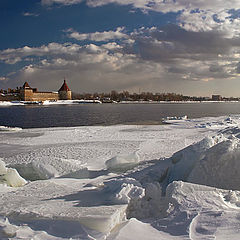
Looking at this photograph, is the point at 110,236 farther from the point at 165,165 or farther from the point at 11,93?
the point at 11,93

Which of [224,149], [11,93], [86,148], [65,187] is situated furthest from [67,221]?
[11,93]

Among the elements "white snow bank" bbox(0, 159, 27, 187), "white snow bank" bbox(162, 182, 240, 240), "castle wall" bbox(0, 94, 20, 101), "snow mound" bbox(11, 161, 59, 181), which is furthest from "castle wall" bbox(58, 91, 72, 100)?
"white snow bank" bbox(162, 182, 240, 240)

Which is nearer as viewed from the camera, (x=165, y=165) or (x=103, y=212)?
(x=103, y=212)

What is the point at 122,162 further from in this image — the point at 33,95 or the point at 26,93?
the point at 33,95

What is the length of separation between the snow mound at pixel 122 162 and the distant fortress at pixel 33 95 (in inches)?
4259

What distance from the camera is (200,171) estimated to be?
15.1 feet

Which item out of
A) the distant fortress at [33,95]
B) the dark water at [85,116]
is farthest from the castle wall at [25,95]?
the dark water at [85,116]

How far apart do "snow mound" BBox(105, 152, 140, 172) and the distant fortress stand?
10818 centimetres

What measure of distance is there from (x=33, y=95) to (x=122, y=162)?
114 meters

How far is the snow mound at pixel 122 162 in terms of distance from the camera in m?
6.58

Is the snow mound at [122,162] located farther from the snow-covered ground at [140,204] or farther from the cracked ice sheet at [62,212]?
the cracked ice sheet at [62,212]

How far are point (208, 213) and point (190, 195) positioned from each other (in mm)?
438

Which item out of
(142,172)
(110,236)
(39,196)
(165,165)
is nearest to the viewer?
(110,236)

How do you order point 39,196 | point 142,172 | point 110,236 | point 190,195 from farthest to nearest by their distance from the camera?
point 142,172, point 39,196, point 190,195, point 110,236
